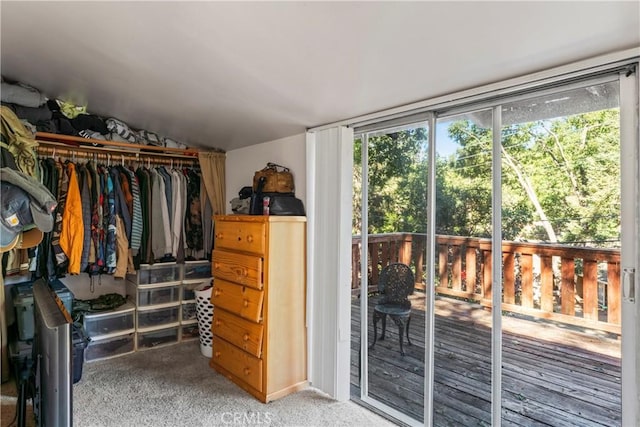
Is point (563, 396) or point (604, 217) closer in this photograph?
point (604, 217)

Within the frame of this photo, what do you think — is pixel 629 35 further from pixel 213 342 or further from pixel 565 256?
pixel 213 342

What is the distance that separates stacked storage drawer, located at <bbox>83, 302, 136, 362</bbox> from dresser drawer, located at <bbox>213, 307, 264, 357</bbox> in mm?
916

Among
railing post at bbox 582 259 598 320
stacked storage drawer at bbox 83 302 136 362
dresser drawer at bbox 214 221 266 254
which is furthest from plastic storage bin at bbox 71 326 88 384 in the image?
railing post at bbox 582 259 598 320

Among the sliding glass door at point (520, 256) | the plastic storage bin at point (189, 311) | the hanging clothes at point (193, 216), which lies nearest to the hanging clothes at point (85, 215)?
the hanging clothes at point (193, 216)

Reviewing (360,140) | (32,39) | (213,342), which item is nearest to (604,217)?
(360,140)

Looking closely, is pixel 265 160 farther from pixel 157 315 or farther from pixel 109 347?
pixel 109 347

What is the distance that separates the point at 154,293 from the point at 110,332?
45 centimetres

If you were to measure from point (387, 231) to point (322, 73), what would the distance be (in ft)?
3.56

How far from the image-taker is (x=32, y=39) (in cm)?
206

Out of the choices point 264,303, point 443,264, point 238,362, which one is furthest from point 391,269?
point 238,362

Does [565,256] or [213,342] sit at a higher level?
[565,256]

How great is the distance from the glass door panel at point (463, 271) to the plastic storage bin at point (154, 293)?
2398 millimetres

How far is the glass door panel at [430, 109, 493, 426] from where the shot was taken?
74.4 inches

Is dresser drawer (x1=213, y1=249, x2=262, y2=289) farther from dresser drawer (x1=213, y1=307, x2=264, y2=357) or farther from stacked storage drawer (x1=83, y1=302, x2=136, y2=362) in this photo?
stacked storage drawer (x1=83, y1=302, x2=136, y2=362)
